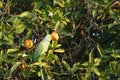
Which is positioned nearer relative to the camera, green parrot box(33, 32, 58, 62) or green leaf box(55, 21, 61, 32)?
green parrot box(33, 32, 58, 62)

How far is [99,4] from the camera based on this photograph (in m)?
2.12

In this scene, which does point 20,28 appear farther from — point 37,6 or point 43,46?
point 43,46

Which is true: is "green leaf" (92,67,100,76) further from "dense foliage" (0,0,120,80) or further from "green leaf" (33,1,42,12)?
"green leaf" (33,1,42,12)

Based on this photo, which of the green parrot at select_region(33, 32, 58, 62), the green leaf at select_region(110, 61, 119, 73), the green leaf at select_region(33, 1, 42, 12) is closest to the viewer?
the green parrot at select_region(33, 32, 58, 62)

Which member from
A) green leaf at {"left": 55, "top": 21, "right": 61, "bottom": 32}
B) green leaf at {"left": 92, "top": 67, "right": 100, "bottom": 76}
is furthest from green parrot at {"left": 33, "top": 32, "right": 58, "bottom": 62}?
green leaf at {"left": 92, "top": 67, "right": 100, "bottom": 76}

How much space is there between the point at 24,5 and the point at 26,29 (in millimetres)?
407

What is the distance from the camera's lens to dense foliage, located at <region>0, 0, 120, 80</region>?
7.16ft

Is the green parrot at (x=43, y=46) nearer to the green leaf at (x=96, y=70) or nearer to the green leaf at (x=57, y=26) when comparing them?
the green leaf at (x=57, y=26)

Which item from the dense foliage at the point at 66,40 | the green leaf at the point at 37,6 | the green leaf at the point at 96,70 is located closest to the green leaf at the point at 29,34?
the dense foliage at the point at 66,40

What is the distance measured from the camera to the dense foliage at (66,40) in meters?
2.18

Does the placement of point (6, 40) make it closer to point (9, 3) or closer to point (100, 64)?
point (9, 3)

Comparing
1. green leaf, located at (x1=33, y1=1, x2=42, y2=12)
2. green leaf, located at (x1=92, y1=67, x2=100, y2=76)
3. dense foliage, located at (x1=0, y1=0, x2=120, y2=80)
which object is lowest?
green leaf, located at (x1=92, y1=67, x2=100, y2=76)

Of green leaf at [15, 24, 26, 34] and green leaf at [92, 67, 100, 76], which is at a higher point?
green leaf at [15, 24, 26, 34]

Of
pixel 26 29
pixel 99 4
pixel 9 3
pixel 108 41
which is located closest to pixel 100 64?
pixel 108 41
